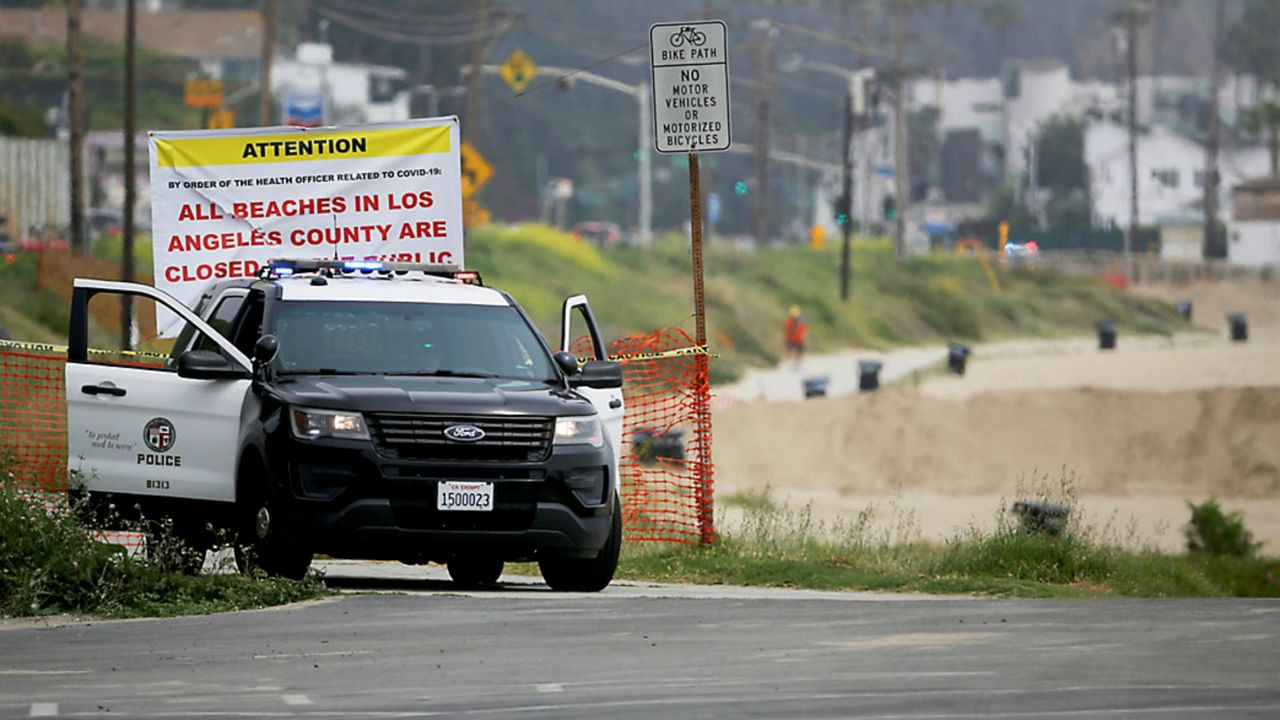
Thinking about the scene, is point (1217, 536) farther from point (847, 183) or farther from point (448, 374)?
point (847, 183)

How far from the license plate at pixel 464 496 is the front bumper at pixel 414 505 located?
3cm

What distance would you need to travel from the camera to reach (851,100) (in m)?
78.9

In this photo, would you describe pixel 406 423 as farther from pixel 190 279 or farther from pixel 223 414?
pixel 190 279

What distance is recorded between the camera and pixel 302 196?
18812mm

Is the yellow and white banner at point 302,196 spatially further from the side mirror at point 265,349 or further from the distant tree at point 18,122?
the distant tree at point 18,122

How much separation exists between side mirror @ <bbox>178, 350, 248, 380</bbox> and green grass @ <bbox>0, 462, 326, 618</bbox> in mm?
1149

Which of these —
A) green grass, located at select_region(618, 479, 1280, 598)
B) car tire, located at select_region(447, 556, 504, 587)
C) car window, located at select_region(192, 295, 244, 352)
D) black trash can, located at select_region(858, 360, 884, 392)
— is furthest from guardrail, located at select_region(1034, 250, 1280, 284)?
car window, located at select_region(192, 295, 244, 352)

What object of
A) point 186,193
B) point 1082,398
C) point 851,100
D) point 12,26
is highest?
point 12,26

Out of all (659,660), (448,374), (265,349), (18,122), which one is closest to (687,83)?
(448,374)

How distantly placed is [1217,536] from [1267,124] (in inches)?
4676

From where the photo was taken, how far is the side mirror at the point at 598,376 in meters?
14.6

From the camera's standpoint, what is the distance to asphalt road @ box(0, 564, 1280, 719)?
9289 millimetres

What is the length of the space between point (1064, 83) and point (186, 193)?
152 metres

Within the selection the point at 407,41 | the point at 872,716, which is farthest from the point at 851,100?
the point at 872,716
